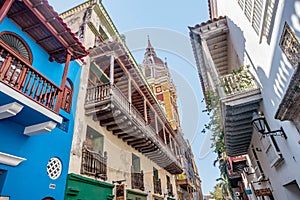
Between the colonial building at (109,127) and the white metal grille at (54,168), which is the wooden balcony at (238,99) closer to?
the colonial building at (109,127)

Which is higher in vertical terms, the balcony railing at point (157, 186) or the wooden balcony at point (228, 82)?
the wooden balcony at point (228, 82)

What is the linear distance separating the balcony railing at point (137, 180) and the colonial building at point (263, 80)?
16.0 feet

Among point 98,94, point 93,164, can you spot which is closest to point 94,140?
point 93,164

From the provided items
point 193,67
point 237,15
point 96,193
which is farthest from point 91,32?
point 96,193

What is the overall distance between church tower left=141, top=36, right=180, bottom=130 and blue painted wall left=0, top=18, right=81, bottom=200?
1862 cm

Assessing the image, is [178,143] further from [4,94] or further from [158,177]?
[4,94]

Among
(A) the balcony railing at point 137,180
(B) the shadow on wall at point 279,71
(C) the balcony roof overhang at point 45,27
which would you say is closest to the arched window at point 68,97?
(C) the balcony roof overhang at point 45,27

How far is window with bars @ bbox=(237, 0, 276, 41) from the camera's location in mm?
4691

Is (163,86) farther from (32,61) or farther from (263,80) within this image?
(32,61)

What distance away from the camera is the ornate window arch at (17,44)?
5.23 meters

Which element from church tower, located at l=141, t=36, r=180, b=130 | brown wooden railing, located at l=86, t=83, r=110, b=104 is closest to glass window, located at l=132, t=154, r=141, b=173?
brown wooden railing, located at l=86, t=83, r=110, b=104

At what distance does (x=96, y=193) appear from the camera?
6.62 meters

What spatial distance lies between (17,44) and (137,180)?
314 inches

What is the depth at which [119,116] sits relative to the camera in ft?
27.0
